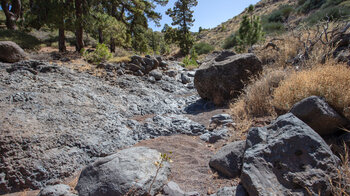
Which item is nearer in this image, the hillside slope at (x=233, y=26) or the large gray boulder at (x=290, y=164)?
the large gray boulder at (x=290, y=164)

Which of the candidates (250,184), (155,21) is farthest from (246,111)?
(155,21)

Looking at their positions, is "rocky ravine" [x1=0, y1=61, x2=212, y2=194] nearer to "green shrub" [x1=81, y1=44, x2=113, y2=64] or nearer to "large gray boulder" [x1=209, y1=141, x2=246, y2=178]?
"large gray boulder" [x1=209, y1=141, x2=246, y2=178]

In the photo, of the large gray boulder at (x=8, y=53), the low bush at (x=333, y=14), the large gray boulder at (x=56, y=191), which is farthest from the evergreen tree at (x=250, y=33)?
the large gray boulder at (x=56, y=191)

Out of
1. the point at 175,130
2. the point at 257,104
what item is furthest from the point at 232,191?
the point at 257,104

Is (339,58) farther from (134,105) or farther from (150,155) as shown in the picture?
(134,105)

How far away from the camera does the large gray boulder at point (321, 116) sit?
231 cm

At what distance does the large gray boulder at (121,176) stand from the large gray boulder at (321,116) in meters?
1.92

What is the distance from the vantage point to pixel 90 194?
2.01m

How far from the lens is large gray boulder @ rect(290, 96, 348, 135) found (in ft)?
7.59

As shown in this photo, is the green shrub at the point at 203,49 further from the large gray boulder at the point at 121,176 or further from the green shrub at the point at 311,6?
the large gray boulder at the point at 121,176

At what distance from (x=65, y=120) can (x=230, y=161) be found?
2760mm

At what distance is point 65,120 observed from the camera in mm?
3250

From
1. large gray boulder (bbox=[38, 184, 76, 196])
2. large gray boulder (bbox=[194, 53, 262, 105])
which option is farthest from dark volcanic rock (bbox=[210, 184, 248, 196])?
large gray boulder (bbox=[194, 53, 262, 105])

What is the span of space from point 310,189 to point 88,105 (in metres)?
3.90
